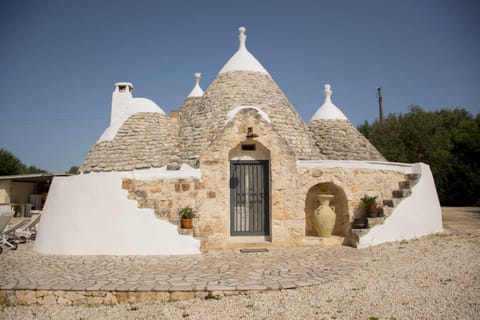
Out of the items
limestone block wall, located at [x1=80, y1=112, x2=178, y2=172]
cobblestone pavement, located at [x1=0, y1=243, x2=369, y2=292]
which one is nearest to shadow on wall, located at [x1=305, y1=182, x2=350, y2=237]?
cobblestone pavement, located at [x1=0, y1=243, x2=369, y2=292]

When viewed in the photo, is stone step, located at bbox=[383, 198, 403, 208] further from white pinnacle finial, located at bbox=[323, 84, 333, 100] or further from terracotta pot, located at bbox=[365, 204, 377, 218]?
white pinnacle finial, located at bbox=[323, 84, 333, 100]


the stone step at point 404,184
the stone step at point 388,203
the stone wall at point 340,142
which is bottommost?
the stone step at point 388,203

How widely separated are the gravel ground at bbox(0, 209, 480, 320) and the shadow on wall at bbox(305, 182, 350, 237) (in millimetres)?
3309

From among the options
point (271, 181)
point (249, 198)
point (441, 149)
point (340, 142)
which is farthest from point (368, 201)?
point (441, 149)

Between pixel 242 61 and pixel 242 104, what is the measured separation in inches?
101

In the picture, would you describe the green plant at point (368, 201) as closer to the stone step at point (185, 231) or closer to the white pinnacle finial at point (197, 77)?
the stone step at point (185, 231)

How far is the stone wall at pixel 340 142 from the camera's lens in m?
12.9

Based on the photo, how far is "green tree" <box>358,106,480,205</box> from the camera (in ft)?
70.8

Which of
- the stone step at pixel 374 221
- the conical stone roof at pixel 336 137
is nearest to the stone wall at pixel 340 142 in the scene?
the conical stone roof at pixel 336 137

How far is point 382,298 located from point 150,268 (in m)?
4.07

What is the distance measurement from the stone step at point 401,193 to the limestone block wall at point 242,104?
3069mm

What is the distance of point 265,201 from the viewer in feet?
29.1

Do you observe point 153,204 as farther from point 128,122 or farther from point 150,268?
point 128,122

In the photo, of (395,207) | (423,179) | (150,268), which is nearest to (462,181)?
(423,179)
